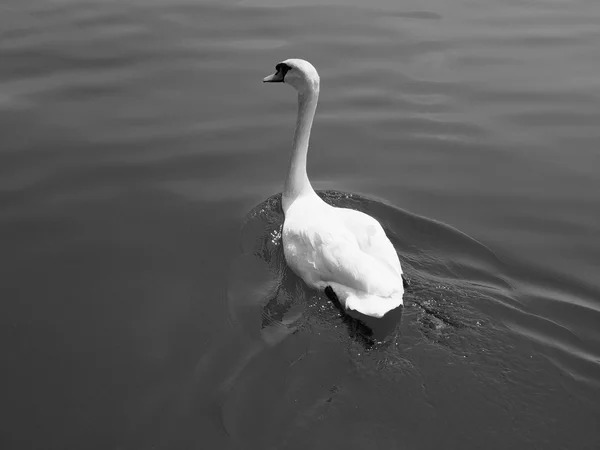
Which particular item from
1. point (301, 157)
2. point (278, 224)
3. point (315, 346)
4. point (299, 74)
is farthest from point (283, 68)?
point (315, 346)

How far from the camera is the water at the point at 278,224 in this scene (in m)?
5.97

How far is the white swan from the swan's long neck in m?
0.01

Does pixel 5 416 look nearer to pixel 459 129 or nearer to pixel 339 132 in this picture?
pixel 339 132

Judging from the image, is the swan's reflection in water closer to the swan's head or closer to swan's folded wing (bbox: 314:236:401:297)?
swan's folded wing (bbox: 314:236:401:297)

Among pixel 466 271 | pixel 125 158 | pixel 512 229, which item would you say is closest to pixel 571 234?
pixel 512 229

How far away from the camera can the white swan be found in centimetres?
710

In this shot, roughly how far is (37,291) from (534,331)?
456 cm

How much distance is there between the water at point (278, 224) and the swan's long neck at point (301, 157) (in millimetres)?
396

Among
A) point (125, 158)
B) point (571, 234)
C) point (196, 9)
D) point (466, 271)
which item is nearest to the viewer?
point (466, 271)

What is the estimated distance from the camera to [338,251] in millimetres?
7516

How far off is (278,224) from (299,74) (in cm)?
174

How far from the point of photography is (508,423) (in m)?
5.93

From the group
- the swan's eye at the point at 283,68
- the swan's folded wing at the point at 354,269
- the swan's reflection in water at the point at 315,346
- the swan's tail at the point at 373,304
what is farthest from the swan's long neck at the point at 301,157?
the swan's tail at the point at 373,304

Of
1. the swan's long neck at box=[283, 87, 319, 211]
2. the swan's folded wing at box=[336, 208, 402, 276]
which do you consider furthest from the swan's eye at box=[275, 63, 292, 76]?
the swan's folded wing at box=[336, 208, 402, 276]
